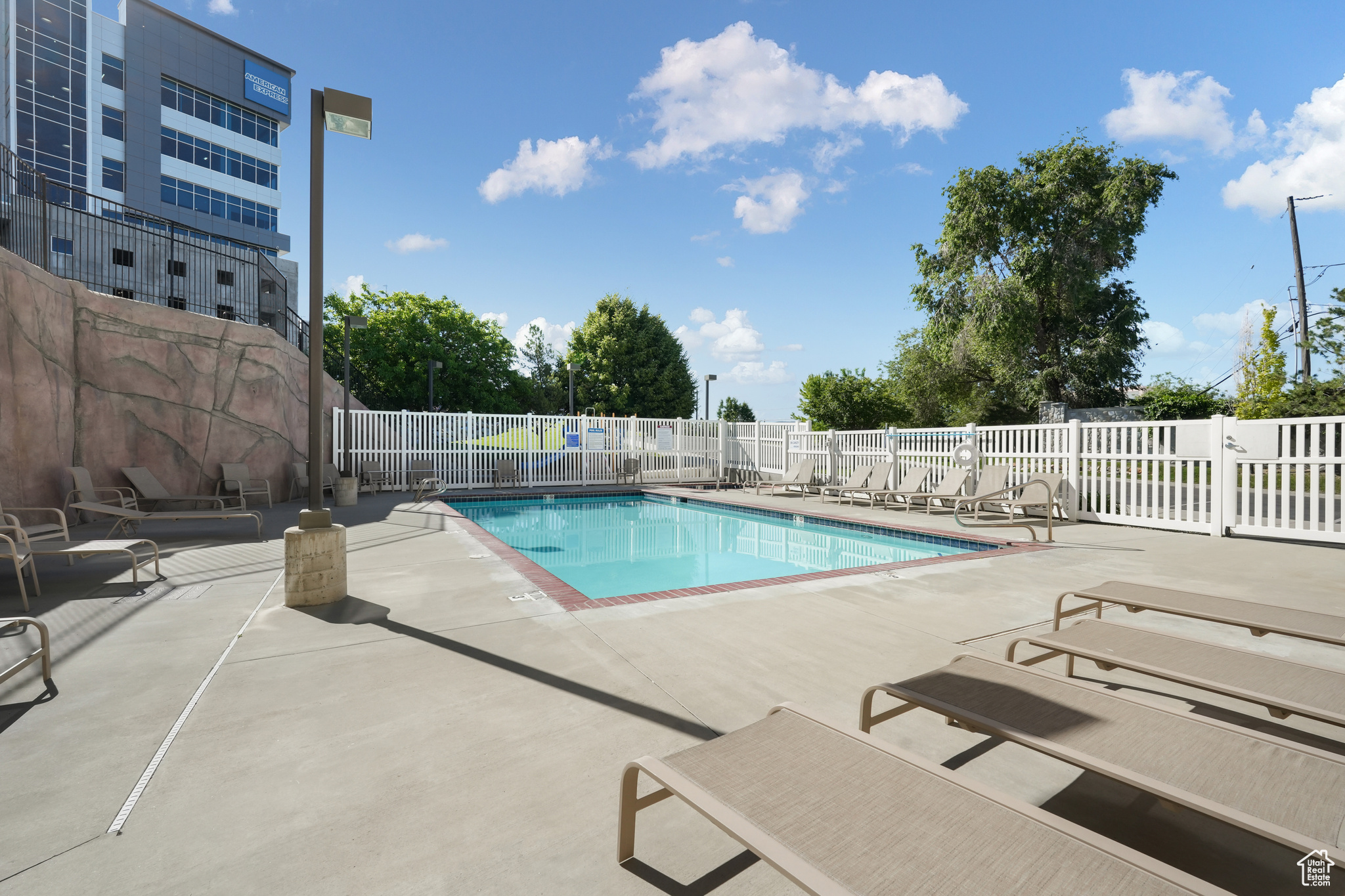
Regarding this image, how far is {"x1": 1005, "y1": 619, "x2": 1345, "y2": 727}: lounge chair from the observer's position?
1.97m

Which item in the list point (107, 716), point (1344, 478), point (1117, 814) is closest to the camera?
point (1117, 814)

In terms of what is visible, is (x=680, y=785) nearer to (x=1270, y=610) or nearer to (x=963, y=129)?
(x=1270, y=610)

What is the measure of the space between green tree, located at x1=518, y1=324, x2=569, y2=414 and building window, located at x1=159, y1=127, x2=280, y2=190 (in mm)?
16752

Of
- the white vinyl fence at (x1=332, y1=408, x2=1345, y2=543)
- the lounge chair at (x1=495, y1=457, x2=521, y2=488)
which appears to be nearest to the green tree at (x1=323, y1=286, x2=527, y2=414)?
the white vinyl fence at (x1=332, y1=408, x2=1345, y2=543)

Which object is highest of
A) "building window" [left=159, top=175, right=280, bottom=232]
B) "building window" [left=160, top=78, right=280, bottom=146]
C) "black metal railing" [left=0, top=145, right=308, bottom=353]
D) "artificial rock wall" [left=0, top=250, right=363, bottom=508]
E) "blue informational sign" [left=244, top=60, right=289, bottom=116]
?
"blue informational sign" [left=244, top=60, right=289, bottom=116]

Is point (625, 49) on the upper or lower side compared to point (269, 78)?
lower

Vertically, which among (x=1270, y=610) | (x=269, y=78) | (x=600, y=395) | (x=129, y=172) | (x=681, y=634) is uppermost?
(x=269, y=78)

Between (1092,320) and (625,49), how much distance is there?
19.0m

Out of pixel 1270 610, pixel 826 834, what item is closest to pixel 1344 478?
pixel 1270 610

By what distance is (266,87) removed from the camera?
32031mm

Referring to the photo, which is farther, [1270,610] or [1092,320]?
[1092,320]

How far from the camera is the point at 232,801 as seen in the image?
1.89m

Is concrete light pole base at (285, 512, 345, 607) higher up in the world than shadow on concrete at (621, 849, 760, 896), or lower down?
higher up

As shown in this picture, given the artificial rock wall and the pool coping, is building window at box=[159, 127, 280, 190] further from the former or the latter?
the pool coping
